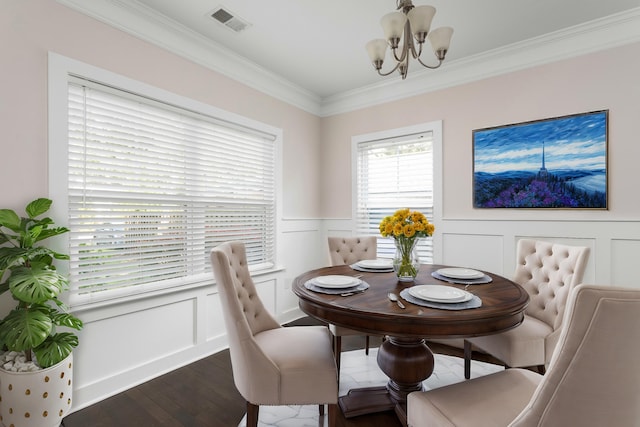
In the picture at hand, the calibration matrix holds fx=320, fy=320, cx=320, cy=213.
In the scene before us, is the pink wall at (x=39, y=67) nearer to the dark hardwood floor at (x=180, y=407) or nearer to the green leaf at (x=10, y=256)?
the green leaf at (x=10, y=256)

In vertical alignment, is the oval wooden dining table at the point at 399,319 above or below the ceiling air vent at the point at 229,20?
below

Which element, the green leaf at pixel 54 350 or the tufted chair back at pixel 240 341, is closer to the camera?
the tufted chair back at pixel 240 341

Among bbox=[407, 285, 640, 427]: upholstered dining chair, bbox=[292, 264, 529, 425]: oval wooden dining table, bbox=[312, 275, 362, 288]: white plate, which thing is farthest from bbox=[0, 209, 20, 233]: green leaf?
bbox=[407, 285, 640, 427]: upholstered dining chair

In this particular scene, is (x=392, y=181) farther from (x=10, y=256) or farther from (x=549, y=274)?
(x=10, y=256)

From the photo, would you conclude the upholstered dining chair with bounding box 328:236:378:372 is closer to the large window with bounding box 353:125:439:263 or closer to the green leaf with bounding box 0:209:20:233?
the large window with bounding box 353:125:439:263

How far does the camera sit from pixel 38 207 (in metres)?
1.83

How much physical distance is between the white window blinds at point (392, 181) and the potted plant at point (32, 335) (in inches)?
116

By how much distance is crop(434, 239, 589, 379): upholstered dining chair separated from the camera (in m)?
1.88

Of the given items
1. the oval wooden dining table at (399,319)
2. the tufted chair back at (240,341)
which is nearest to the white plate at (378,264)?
the oval wooden dining table at (399,319)

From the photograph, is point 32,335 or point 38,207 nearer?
point 32,335

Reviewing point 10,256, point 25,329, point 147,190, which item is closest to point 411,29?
point 147,190

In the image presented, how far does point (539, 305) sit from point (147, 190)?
2989 mm

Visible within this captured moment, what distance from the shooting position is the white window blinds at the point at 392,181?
11.5 ft

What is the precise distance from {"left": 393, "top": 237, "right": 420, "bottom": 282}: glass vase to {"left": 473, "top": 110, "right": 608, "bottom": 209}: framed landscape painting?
159 cm
